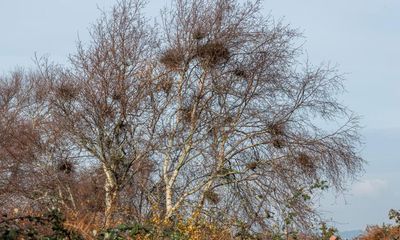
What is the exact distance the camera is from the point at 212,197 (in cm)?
1717

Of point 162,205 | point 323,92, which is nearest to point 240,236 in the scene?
point 162,205

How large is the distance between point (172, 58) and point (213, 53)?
1.04 m

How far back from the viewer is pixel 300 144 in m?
18.5

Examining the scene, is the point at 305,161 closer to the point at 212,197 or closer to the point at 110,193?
the point at 212,197

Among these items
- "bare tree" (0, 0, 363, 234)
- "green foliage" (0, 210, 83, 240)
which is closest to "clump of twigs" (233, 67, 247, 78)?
"bare tree" (0, 0, 363, 234)

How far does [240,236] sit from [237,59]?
31.4ft

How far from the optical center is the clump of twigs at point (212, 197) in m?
17.1

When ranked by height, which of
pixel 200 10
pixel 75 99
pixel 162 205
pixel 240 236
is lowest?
pixel 240 236

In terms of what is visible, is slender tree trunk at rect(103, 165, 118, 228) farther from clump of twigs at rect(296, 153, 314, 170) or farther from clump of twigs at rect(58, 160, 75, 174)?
clump of twigs at rect(296, 153, 314, 170)

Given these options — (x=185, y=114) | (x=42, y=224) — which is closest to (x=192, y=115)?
(x=185, y=114)

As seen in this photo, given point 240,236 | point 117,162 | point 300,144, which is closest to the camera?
point 240,236

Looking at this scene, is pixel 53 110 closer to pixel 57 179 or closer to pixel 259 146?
pixel 57 179

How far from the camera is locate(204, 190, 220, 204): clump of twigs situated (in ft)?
56.1

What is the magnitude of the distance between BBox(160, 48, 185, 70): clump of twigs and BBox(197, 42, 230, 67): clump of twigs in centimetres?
51
